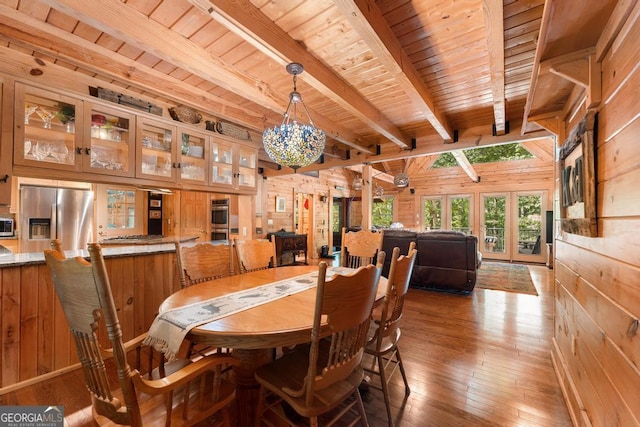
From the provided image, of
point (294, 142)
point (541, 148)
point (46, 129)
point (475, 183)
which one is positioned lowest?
point (294, 142)

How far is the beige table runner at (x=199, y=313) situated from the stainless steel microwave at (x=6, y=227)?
3646 mm

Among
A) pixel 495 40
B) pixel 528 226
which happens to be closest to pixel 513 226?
pixel 528 226

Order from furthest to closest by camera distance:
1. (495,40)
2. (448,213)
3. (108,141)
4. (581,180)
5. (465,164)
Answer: (448,213) < (465,164) < (108,141) < (495,40) < (581,180)

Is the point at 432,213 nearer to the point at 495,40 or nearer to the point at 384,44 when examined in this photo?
the point at 495,40

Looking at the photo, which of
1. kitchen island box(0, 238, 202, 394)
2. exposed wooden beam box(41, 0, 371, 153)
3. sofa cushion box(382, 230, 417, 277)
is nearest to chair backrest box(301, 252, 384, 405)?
exposed wooden beam box(41, 0, 371, 153)

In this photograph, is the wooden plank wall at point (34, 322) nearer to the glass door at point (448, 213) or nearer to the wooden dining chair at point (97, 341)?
the wooden dining chair at point (97, 341)

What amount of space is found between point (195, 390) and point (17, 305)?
1.35 metres

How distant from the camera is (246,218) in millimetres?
4277

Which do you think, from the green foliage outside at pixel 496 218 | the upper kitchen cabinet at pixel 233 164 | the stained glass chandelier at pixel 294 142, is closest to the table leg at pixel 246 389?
the stained glass chandelier at pixel 294 142

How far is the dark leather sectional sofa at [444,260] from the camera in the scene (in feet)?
13.9

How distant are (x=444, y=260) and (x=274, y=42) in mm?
3972

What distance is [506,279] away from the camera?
17.4ft

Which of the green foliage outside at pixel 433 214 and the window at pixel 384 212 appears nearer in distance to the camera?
the green foliage outside at pixel 433 214

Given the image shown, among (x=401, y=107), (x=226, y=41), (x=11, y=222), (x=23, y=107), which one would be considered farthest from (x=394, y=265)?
(x=11, y=222)
